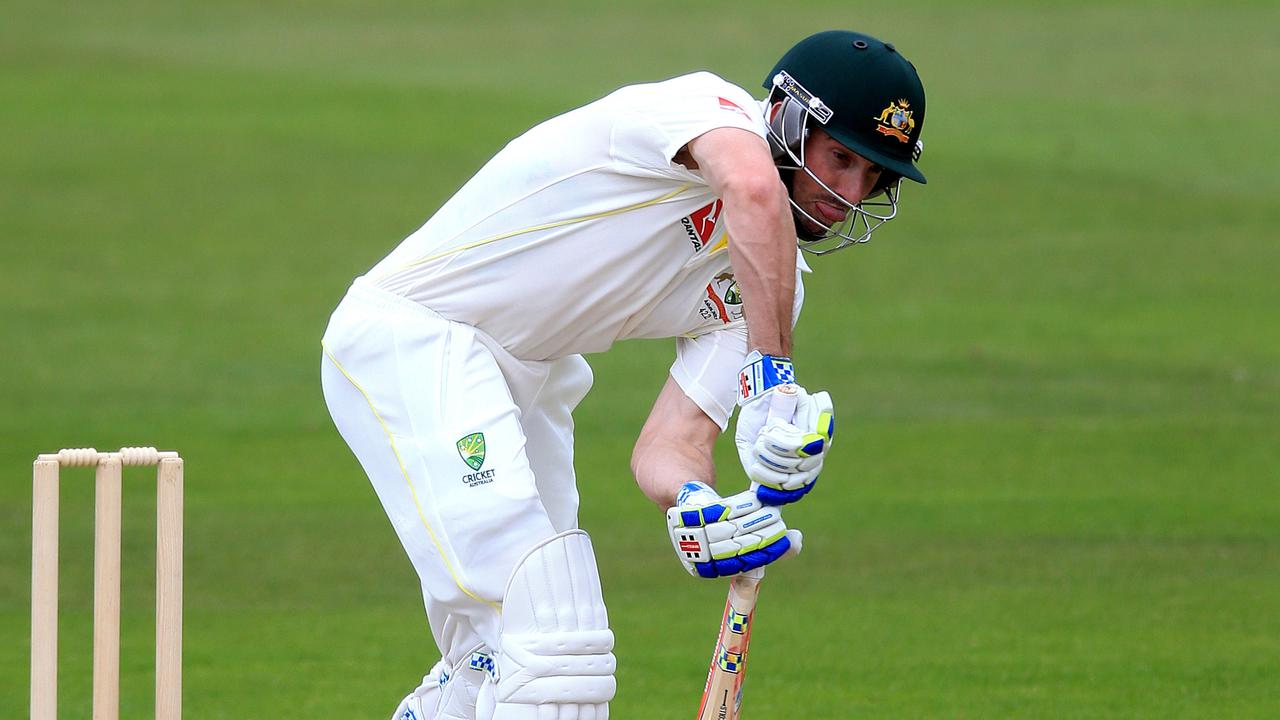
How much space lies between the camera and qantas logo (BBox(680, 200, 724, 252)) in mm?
4086

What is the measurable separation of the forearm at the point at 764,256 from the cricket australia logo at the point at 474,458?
0.60 m

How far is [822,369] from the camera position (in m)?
11.7

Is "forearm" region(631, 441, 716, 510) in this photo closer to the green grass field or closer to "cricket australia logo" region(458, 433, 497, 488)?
"cricket australia logo" region(458, 433, 497, 488)

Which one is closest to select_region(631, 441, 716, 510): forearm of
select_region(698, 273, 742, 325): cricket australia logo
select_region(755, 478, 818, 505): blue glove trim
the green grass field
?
select_region(698, 273, 742, 325): cricket australia logo

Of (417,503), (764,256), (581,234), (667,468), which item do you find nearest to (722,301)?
(667,468)

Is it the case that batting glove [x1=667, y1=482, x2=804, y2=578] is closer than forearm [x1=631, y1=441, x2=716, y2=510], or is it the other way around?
batting glove [x1=667, y1=482, x2=804, y2=578]

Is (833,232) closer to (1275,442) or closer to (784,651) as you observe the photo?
(784,651)

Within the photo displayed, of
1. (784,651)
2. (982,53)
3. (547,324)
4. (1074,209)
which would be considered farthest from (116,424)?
(982,53)

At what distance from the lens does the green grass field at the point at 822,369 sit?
20.1 feet

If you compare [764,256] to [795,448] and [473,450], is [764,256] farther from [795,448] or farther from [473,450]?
[473,450]

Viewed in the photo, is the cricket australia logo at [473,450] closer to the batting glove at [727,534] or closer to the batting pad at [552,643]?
the batting pad at [552,643]

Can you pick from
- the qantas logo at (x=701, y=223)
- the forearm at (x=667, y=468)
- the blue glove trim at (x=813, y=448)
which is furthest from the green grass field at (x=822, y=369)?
the blue glove trim at (x=813, y=448)

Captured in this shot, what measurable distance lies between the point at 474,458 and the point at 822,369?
7.83m

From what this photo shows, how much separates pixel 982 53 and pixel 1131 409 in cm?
1597
